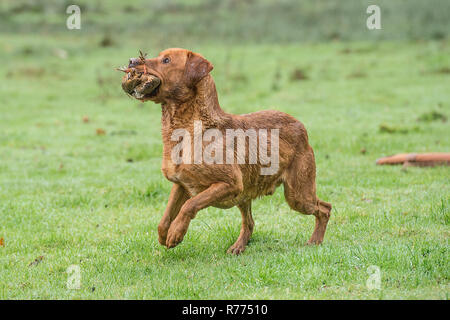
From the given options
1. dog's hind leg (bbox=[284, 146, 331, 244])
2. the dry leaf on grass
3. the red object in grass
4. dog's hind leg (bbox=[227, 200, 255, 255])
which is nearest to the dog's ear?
dog's hind leg (bbox=[284, 146, 331, 244])

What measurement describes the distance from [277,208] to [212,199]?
3.04m

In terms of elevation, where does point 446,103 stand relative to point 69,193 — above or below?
above

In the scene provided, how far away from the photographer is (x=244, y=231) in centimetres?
655

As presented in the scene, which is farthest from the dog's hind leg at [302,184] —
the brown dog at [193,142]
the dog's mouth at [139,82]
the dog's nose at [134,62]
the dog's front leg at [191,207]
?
the dog's nose at [134,62]

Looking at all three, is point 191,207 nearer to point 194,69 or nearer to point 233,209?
point 194,69

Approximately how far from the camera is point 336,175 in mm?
9742

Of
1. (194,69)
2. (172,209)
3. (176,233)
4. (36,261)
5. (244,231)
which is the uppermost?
(194,69)

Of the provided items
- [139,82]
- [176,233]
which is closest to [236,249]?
[176,233]

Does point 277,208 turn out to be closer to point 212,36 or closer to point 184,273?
point 184,273

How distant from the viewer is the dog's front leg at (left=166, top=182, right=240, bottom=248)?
207 inches

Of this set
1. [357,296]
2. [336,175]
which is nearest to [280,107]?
[336,175]

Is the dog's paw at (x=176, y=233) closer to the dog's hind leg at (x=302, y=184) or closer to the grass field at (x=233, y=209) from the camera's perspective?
the grass field at (x=233, y=209)

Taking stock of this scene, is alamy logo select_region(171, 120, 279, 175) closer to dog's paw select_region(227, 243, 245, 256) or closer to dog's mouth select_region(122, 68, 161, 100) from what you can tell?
dog's mouth select_region(122, 68, 161, 100)

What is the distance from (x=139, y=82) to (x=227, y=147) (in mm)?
1079
